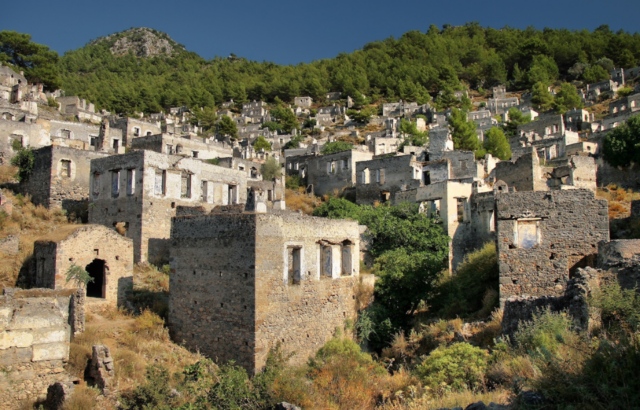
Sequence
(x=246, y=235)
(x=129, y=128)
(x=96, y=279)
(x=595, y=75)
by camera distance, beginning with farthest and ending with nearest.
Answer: (x=595, y=75) < (x=129, y=128) < (x=96, y=279) < (x=246, y=235)

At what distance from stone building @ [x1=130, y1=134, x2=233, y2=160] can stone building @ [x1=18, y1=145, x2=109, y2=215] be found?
5.42 metres

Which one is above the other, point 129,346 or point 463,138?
point 463,138

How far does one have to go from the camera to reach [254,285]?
527 inches

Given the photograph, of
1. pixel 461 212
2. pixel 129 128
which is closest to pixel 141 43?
pixel 129 128

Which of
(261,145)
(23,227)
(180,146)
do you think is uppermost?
(261,145)

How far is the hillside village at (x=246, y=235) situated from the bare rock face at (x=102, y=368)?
36 mm

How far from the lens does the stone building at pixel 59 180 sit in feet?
83.1

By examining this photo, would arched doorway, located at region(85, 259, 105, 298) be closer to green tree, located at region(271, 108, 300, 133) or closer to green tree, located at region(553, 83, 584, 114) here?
green tree, located at region(271, 108, 300, 133)

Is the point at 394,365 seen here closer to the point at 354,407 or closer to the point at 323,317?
the point at 323,317

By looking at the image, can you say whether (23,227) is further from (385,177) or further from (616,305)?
(616,305)

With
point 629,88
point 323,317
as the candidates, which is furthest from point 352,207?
point 629,88

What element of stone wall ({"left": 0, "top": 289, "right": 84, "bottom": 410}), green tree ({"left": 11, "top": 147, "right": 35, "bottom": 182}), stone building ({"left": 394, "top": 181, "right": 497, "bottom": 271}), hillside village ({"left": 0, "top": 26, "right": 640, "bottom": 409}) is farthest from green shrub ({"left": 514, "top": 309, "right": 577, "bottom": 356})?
green tree ({"left": 11, "top": 147, "right": 35, "bottom": 182})

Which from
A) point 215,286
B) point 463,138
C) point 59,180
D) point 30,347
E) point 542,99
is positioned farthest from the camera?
point 542,99

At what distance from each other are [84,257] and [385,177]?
22856mm
